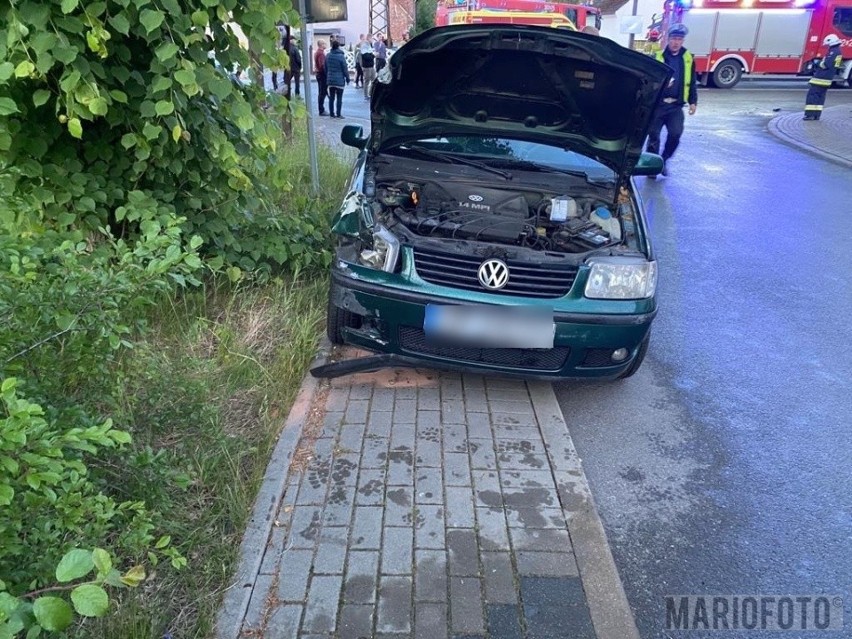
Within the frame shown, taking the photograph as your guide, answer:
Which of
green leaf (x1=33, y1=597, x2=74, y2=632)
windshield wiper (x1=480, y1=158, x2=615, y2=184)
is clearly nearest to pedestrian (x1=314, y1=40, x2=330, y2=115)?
windshield wiper (x1=480, y1=158, x2=615, y2=184)

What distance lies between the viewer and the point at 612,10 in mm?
37281

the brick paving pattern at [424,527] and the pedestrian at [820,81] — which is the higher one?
the pedestrian at [820,81]

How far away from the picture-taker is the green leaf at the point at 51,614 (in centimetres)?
120

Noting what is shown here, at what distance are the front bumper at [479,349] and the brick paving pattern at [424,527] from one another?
307 millimetres

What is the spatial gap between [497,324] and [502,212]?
3.65 ft

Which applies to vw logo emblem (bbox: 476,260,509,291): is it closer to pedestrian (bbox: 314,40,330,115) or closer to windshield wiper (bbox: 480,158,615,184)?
windshield wiper (bbox: 480,158,615,184)

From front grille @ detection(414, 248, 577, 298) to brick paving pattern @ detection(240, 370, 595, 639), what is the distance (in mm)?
732

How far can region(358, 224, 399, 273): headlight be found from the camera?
351 cm

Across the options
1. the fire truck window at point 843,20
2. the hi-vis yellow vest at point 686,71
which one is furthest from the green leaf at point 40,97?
the fire truck window at point 843,20

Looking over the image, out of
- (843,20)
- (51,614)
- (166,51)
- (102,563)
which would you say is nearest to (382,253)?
(166,51)

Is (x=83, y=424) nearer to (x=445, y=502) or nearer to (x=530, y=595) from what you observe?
(x=445, y=502)

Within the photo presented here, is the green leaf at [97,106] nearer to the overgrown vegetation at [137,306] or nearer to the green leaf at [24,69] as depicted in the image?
the overgrown vegetation at [137,306]

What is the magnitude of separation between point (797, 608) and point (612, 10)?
41.0 m

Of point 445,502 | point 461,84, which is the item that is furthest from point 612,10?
point 445,502
